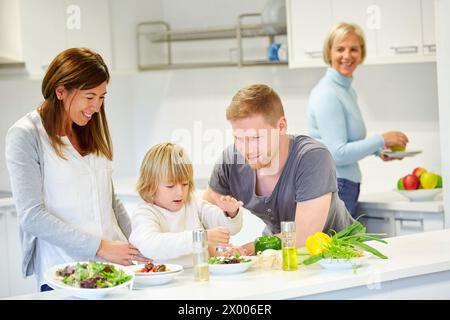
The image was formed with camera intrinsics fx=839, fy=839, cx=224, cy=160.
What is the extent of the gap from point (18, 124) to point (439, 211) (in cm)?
149

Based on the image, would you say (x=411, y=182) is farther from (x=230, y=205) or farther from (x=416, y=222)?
(x=230, y=205)

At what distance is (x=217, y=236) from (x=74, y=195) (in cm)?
36

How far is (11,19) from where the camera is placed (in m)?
2.46

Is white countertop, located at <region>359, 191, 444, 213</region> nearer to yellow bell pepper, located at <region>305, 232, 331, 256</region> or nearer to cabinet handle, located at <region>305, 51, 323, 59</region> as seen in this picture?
cabinet handle, located at <region>305, 51, 323, 59</region>

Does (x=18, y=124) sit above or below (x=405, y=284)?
above

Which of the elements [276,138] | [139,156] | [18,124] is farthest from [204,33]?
[18,124]

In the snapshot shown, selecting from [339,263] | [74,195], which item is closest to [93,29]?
[74,195]

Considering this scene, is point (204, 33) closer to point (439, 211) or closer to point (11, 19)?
point (11, 19)

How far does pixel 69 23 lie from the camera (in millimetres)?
2447

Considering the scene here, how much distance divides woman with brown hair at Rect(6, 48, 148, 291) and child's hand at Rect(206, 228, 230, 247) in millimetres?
172

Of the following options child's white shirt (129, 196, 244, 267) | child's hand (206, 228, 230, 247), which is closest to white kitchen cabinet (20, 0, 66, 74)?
child's white shirt (129, 196, 244, 267)

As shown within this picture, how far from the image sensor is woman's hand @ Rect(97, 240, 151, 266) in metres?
1.93

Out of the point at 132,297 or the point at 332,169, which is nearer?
the point at 132,297

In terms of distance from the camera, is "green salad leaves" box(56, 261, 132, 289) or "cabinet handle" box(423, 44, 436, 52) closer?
"green salad leaves" box(56, 261, 132, 289)
